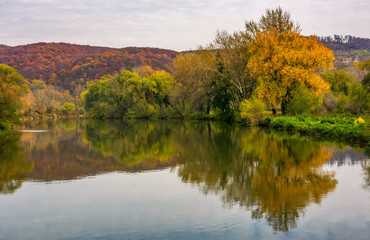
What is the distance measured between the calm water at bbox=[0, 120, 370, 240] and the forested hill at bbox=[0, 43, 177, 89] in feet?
374

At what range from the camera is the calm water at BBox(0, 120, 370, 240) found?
7059 millimetres

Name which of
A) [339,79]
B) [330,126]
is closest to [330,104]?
[330,126]

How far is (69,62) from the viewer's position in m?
149

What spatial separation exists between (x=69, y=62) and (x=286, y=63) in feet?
430

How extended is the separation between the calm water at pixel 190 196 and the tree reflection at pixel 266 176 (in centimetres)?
3

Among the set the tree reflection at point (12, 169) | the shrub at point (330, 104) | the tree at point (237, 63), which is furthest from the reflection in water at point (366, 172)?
the tree at point (237, 63)

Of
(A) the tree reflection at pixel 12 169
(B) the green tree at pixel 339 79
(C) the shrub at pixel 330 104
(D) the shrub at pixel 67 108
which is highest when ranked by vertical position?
(B) the green tree at pixel 339 79

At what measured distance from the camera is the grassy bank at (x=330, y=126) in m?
21.3

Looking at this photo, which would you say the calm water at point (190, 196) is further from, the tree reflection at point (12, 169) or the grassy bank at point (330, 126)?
the grassy bank at point (330, 126)

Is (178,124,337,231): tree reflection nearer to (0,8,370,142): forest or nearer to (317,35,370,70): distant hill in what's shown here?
(0,8,370,142): forest

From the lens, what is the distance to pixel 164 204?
352 inches

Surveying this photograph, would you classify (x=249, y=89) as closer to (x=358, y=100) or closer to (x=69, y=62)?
(x=358, y=100)

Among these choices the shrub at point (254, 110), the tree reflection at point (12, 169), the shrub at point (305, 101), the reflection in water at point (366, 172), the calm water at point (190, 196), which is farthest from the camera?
the shrub at point (254, 110)

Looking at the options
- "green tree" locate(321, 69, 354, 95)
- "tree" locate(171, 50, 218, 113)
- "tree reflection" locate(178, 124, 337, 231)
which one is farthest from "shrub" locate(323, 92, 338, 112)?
"tree reflection" locate(178, 124, 337, 231)
